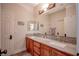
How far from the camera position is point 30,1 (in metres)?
1.42

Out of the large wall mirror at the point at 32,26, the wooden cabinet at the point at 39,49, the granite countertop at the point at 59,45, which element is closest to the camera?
the granite countertop at the point at 59,45

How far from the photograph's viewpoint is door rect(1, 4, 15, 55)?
145 cm

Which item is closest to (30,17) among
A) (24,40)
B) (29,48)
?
(24,40)

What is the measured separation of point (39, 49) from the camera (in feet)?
5.49

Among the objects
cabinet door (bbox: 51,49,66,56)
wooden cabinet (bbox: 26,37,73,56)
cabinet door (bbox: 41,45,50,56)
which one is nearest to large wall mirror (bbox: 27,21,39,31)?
wooden cabinet (bbox: 26,37,73,56)

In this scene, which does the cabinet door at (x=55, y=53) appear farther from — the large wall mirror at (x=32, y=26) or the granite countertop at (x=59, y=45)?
the large wall mirror at (x=32, y=26)

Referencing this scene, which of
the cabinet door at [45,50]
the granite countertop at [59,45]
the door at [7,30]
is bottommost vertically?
the cabinet door at [45,50]

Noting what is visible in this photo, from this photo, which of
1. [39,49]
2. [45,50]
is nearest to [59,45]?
[45,50]

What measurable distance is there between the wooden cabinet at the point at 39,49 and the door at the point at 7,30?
29cm

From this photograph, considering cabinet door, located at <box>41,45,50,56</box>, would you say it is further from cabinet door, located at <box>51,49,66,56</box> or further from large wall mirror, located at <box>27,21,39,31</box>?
large wall mirror, located at <box>27,21,39,31</box>

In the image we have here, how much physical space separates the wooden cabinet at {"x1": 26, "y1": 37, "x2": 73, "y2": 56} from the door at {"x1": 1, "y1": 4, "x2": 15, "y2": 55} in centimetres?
29

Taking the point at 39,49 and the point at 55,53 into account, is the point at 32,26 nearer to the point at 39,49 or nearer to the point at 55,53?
the point at 39,49

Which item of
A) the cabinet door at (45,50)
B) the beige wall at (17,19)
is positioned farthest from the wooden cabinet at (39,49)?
the beige wall at (17,19)

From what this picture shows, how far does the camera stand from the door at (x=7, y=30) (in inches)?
57.1
